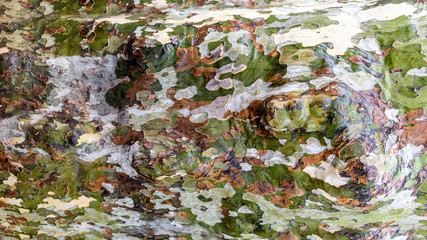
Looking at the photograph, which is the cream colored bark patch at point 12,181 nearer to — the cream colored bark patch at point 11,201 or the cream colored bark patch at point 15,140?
the cream colored bark patch at point 11,201

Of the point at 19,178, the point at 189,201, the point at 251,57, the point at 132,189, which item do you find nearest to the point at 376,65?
the point at 251,57

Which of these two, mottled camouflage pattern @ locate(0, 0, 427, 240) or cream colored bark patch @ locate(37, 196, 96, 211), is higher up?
mottled camouflage pattern @ locate(0, 0, 427, 240)

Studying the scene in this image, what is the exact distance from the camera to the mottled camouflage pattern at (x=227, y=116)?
5.38ft

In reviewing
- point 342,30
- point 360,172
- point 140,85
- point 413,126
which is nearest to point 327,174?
point 360,172

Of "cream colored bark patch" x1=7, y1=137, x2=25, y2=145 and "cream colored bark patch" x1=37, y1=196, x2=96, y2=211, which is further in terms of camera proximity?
"cream colored bark patch" x1=37, y1=196, x2=96, y2=211

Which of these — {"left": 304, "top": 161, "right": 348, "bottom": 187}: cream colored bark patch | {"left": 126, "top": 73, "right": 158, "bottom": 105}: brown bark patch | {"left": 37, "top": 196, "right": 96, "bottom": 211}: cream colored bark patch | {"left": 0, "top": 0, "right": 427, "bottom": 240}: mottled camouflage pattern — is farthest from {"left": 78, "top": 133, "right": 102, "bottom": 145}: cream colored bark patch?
{"left": 304, "top": 161, "right": 348, "bottom": 187}: cream colored bark patch

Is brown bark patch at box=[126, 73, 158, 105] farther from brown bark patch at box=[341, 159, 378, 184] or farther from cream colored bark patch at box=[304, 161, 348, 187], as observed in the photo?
brown bark patch at box=[341, 159, 378, 184]

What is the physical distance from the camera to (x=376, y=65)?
1.67m

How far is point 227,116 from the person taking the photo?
69.5 inches

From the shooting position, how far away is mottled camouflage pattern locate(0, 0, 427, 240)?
1640 mm

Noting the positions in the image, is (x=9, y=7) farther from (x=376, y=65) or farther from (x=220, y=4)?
(x=376, y=65)

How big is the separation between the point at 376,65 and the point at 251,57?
0.57 metres

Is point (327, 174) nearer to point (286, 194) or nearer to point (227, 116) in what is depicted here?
point (286, 194)

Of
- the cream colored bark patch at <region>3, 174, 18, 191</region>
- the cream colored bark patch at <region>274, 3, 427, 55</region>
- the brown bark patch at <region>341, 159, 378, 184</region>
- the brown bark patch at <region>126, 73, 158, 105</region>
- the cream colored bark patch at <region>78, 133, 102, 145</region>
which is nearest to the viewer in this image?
the brown bark patch at <region>341, 159, 378, 184</region>
